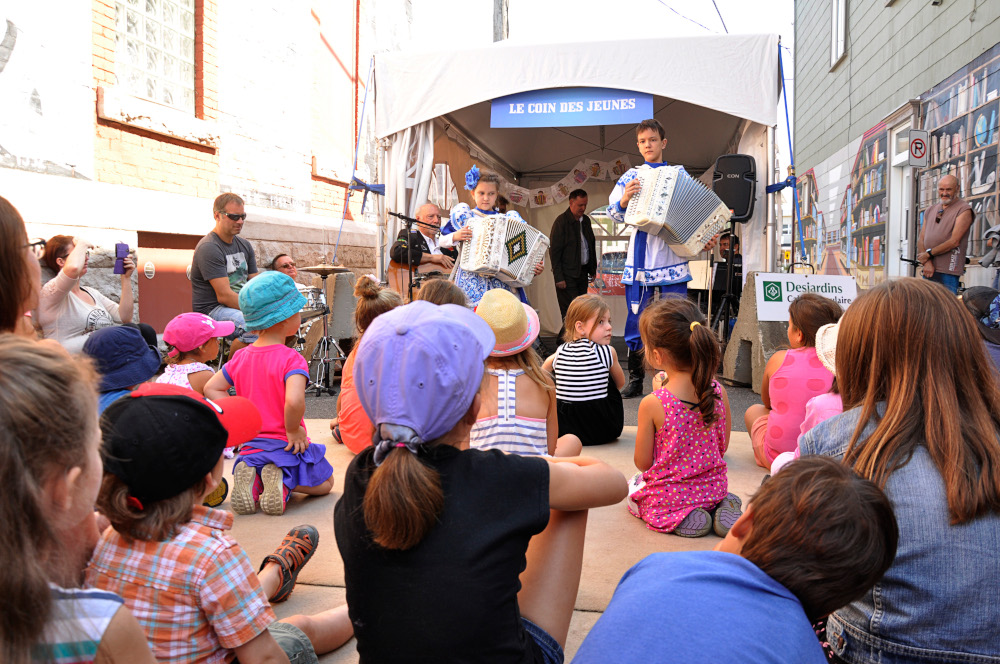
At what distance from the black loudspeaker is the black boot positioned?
1675 mm

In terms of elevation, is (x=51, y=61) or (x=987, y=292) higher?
(x=51, y=61)

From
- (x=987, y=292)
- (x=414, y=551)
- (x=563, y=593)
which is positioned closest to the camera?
(x=414, y=551)

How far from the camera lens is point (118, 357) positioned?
2.75 m

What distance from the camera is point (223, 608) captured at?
57.4 inches

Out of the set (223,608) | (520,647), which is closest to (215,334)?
(223,608)

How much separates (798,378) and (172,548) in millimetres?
2758

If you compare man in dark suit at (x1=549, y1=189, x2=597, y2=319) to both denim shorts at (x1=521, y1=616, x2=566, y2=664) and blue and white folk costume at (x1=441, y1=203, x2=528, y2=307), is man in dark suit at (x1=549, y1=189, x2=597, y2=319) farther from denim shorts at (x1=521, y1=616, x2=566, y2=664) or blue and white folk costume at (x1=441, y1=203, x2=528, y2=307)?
denim shorts at (x1=521, y1=616, x2=566, y2=664)

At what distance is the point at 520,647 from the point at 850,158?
1271 centimetres

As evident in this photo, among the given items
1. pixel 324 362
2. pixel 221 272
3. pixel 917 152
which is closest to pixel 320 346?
pixel 324 362

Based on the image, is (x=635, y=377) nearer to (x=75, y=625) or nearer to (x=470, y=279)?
(x=470, y=279)

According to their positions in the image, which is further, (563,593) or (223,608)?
(563,593)

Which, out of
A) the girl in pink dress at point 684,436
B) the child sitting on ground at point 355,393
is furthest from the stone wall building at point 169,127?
the girl in pink dress at point 684,436

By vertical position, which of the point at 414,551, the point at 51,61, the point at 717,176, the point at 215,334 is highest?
the point at 51,61

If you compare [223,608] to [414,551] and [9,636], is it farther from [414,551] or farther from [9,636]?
[9,636]
